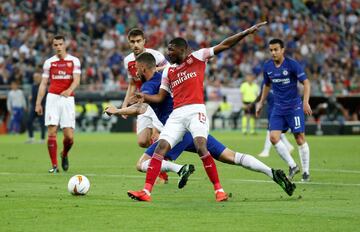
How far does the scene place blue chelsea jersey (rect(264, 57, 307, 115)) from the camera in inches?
703

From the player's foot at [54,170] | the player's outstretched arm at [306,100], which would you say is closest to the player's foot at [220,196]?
the player's outstretched arm at [306,100]

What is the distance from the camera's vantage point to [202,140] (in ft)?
43.9

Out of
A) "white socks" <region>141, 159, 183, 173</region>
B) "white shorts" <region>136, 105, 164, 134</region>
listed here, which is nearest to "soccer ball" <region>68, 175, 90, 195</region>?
"white socks" <region>141, 159, 183, 173</region>

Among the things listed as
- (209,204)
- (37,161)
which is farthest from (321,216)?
(37,161)

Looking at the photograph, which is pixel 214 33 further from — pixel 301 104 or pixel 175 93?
pixel 175 93

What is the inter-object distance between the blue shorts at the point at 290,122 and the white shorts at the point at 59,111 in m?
4.32

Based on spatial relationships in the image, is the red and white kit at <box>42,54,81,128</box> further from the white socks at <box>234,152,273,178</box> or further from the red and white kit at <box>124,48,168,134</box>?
the white socks at <box>234,152,273,178</box>

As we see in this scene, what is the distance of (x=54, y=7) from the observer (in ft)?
152

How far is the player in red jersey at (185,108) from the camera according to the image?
43.8 ft

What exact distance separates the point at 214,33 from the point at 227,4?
3.14m

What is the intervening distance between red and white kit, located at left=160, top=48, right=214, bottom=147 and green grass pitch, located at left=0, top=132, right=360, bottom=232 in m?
1.00

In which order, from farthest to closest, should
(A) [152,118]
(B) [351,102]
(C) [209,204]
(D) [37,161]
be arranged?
(B) [351,102]
(D) [37,161]
(A) [152,118]
(C) [209,204]

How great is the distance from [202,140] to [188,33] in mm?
32403

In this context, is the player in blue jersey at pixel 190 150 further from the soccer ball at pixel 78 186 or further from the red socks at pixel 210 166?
the soccer ball at pixel 78 186
